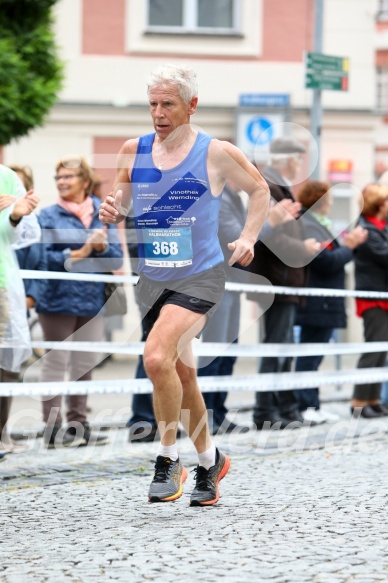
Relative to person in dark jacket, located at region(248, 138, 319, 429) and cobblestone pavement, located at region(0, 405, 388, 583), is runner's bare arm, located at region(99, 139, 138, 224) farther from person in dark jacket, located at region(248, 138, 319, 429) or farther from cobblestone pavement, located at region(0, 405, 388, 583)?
person in dark jacket, located at region(248, 138, 319, 429)

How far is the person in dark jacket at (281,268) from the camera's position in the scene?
375 inches

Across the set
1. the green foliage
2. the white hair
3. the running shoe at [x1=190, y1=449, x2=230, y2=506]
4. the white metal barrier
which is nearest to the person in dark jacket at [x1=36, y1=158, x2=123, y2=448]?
the white metal barrier

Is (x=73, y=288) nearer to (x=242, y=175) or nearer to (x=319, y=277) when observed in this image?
(x=319, y=277)

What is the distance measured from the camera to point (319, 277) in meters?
10.3

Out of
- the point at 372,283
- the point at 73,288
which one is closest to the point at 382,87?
the point at 372,283

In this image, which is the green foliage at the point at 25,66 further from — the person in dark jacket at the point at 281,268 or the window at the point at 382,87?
the window at the point at 382,87

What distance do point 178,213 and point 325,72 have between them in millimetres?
8056

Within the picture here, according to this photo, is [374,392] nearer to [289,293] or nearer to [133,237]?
[289,293]

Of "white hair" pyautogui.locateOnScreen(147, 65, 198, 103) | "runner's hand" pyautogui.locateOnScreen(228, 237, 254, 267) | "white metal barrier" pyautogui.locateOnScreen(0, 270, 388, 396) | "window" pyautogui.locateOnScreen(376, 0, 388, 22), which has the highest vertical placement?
"window" pyautogui.locateOnScreen(376, 0, 388, 22)

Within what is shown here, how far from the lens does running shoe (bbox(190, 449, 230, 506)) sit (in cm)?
606

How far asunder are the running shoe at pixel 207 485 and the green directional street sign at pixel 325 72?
7.94 meters

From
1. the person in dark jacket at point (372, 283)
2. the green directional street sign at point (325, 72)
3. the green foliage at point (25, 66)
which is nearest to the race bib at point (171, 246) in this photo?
the person in dark jacket at point (372, 283)

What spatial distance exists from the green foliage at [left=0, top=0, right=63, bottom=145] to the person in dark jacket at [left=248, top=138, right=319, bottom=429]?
249 inches

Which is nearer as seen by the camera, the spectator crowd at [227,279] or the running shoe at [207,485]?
the running shoe at [207,485]
